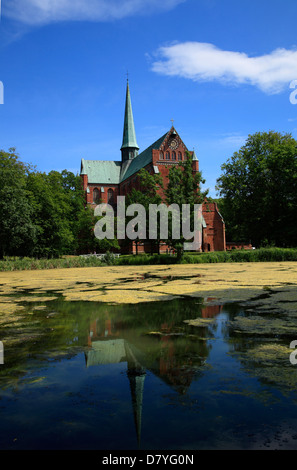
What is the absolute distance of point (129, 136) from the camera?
72062mm

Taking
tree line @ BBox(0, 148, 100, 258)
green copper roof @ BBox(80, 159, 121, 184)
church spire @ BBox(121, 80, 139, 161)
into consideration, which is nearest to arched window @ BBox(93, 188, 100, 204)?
green copper roof @ BBox(80, 159, 121, 184)

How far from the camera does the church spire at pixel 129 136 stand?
71438mm

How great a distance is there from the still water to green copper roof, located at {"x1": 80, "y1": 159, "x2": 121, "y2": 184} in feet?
227

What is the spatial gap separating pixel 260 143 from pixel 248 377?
44.6 m

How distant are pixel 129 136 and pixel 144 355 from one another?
71.6 meters

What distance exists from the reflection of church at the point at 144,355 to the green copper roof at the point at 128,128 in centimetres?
7005

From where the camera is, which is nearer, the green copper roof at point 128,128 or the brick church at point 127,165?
the brick church at point 127,165

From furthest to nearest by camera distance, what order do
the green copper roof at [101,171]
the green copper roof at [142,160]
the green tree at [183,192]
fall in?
1. the green copper roof at [101,171]
2. the green copper roof at [142,160]
3. the green tree at [183,192]

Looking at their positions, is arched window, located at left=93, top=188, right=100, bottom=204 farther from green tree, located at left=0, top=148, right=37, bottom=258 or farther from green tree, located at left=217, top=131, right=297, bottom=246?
green tree, located at left=0, top=148, right=37, bottom=258

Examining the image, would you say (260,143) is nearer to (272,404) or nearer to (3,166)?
(3,166)

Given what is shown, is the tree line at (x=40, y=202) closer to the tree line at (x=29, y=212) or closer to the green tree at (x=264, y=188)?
the tree line at (x=29, y=212)

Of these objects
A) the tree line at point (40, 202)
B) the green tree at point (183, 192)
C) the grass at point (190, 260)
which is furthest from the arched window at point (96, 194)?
the grass at point (190, 260)

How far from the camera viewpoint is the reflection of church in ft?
9.79
